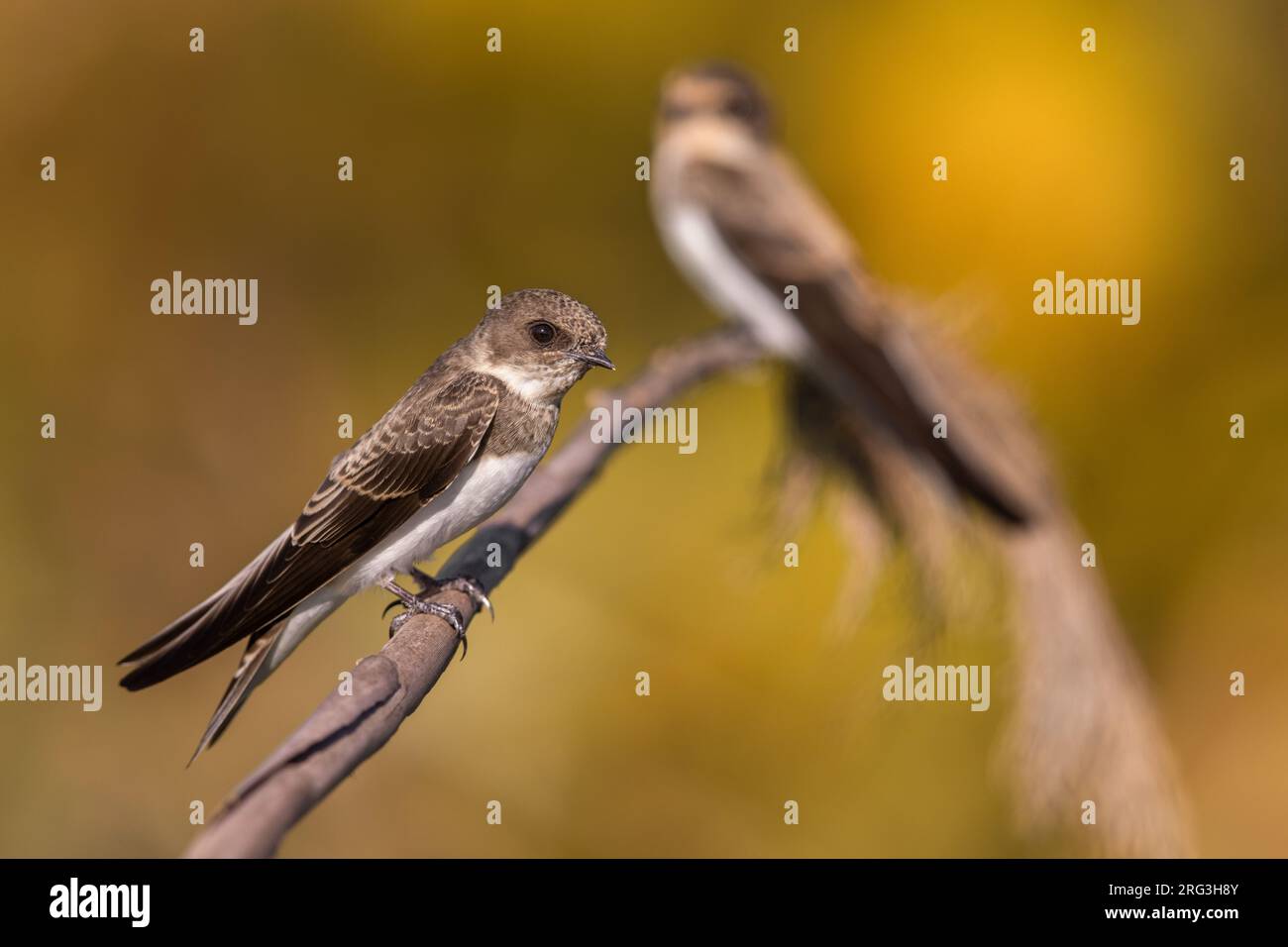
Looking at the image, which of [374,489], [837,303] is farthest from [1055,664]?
[374,489]

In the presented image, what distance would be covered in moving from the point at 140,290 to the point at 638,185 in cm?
196

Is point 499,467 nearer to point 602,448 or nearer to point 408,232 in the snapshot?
point 602,448

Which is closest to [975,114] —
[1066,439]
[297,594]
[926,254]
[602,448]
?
[926,254]

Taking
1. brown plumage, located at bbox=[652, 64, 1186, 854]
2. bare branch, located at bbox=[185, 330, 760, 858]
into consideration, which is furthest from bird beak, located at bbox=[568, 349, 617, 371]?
brown plumage, located at bbox=[652, 64, 1186, 854]

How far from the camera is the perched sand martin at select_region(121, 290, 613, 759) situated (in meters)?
2.42

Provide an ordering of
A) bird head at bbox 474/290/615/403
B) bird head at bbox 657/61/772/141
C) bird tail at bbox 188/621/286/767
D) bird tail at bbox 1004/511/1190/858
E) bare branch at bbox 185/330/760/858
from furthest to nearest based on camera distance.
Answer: bird head at bbox 657/61/772/141
bird tail at bbox 1004/511/1190/858
bird head at bbox 474/290/615/403
bird tail at bbox 188/621/286/767
bare branch at bbox 185/330/760/858

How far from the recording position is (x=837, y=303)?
436 cm

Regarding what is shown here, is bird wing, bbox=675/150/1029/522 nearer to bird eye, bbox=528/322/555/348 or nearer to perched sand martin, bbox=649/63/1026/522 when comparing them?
perched sand martin, bbox=649/63/1026/522

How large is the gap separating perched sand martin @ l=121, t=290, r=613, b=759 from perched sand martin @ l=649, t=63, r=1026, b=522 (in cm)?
150

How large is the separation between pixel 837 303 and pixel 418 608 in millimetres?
2402

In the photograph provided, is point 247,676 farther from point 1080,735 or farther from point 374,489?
point 1080,735

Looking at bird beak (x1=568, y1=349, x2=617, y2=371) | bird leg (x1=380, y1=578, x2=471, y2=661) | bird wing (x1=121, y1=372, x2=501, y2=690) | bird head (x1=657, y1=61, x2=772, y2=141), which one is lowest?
bird leg (x1=380, y1=578, x2=471, y2=661)

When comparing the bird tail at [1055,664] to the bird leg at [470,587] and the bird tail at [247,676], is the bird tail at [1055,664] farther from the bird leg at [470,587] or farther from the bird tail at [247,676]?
the bird tail at [247,676]

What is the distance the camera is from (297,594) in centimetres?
230
